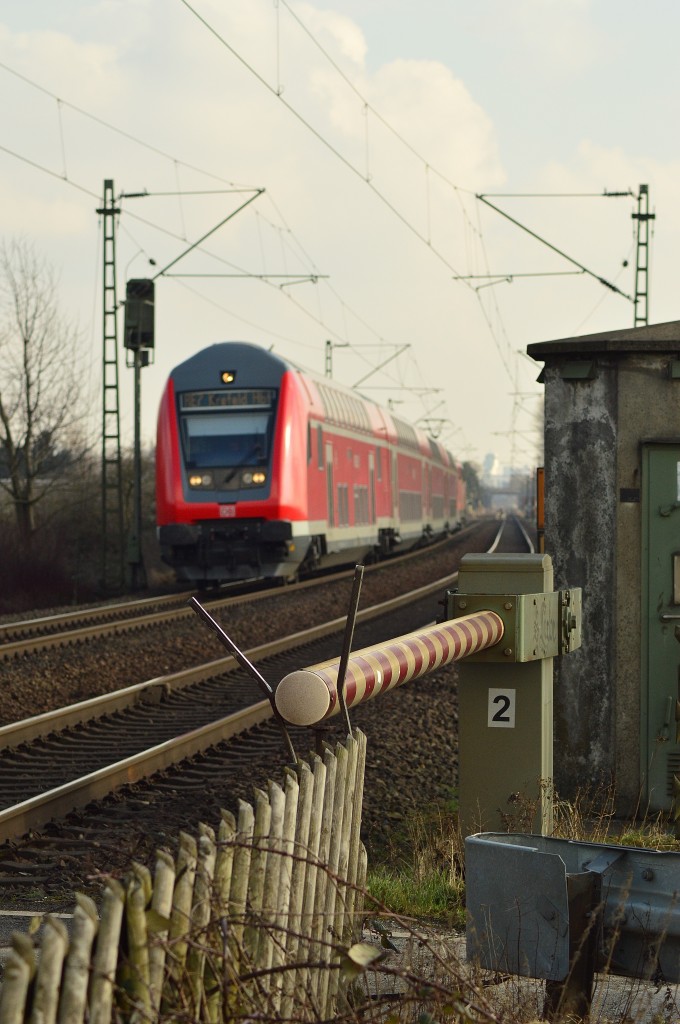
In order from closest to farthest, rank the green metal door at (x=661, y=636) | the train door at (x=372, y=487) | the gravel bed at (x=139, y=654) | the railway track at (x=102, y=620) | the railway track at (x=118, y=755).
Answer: the railway track at (x=118, y=755), the green metal door at (x=661, y=636), the gravel bed at (x=139, y=654), the railway track at (x=102, y=620), the train door at (x=372, y=487)

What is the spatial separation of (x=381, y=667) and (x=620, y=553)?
355 cm

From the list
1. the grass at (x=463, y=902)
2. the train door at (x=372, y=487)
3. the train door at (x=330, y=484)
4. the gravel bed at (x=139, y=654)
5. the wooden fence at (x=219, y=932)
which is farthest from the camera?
the train door at (x=372, y=487)

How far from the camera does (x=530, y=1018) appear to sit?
10.8ft

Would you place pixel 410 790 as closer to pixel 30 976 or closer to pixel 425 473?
pixel 30 976

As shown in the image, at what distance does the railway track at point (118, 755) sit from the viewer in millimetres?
6578

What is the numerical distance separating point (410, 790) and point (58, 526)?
2681 cm

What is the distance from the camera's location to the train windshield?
20.6 m

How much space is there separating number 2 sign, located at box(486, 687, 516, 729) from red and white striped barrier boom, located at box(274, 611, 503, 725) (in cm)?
33

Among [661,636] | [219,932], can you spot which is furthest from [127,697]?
[219,932]

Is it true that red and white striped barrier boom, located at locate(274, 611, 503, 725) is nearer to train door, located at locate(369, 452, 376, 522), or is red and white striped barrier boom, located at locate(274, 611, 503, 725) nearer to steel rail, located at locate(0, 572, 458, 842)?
steel rail, located at locate(0, 572, 458, 842)

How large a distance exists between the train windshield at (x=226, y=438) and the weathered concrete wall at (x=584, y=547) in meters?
13.7

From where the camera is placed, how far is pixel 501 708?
483cm

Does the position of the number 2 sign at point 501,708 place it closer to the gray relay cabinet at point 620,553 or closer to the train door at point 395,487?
the gray relay cabinet at point 620,553

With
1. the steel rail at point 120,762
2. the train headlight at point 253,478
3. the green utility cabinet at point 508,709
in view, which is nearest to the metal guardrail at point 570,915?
the green utility cabinet at point 508,709
